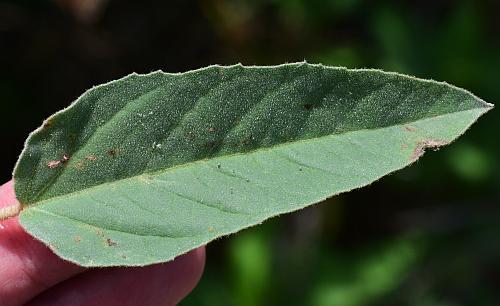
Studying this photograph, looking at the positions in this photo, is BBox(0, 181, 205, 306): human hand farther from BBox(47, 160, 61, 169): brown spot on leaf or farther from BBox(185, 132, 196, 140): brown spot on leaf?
BBox(185, 132, 196, 140): brown spot on leaf

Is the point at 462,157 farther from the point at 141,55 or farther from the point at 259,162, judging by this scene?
the point at 259,162

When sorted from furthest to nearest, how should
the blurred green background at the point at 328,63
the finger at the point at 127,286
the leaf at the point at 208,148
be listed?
the blurred green background at the point at 328,63 < the finger at the point at 127,286 < the leaf at the point at 208,148

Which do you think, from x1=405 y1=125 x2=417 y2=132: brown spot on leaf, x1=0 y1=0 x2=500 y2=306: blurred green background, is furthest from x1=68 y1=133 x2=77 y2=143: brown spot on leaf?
x1=0 y1=0 x2=500 y2=306: blurred green background

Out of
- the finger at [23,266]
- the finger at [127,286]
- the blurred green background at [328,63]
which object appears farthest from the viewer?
the blurred green background at [328,63]

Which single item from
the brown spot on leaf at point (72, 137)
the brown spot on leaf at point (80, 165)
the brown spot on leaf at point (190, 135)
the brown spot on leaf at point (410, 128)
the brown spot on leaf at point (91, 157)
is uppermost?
the brown spot on leaf at point (410, 128)

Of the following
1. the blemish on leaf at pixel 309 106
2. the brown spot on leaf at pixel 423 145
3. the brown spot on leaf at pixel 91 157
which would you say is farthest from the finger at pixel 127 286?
the brown spot on leaf at pixel 423 145

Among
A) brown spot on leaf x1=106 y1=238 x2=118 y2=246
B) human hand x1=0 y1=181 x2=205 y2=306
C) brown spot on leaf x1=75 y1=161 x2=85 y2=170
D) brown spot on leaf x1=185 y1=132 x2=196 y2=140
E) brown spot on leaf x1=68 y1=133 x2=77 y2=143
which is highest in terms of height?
brown spot on leaf x1=185 y1=132 x2=196 y2=140

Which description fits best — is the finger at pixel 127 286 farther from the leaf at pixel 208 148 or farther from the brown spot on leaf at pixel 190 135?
the brown spot on leaf at pixel 190 135
